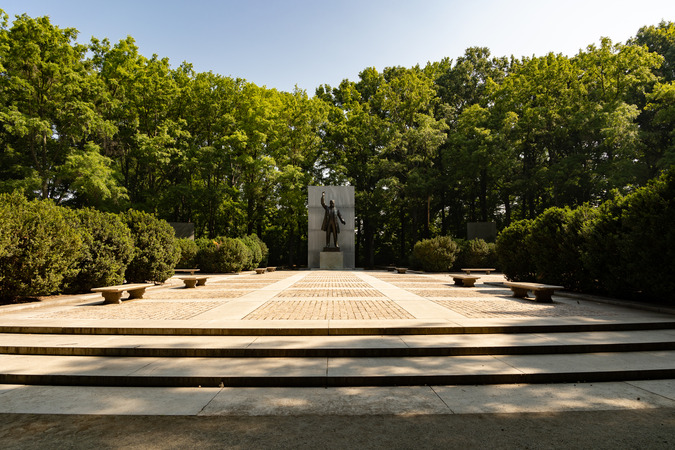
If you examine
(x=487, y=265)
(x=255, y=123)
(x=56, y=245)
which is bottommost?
(x=487, y=265)

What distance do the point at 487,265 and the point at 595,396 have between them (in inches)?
904

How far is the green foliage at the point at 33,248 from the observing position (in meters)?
8.27

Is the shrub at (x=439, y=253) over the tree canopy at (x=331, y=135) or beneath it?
beneath

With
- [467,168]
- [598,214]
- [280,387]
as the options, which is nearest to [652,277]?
[598,214]

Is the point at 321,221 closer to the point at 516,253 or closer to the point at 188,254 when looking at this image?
the point at 188,254

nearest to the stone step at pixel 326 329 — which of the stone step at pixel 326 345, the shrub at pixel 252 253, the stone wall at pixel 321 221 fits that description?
the stone step at pixel 326 345

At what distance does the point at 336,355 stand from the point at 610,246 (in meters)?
8.29

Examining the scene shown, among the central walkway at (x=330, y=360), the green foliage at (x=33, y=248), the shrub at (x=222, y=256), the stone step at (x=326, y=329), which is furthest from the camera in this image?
the shrub at (x=222, y=256)

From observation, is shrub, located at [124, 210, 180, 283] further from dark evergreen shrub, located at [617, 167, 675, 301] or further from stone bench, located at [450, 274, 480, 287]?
dark evergreen shrub, located at [617, 167, 675, 301]

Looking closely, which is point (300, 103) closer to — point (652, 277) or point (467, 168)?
point (467, 168)

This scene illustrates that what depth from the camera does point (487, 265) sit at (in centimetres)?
2538

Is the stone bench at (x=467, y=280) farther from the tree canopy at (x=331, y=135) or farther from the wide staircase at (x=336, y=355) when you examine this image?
the tree canopy at (x=331, y=135)

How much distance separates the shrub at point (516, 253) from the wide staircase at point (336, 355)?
22.3 feet

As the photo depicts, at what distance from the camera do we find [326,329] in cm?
593
